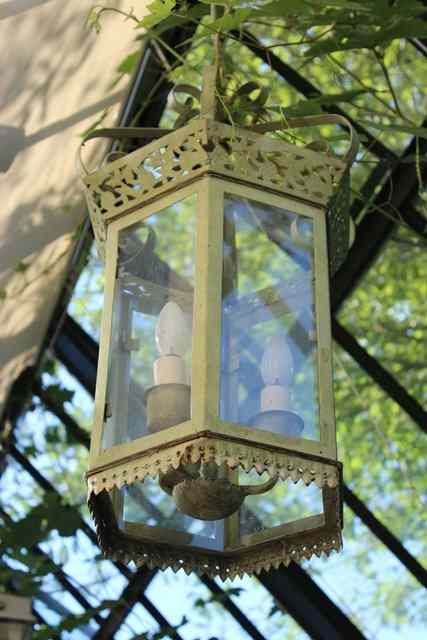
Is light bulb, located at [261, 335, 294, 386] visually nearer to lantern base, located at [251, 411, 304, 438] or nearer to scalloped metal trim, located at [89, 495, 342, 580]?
lantern base, located at [251, 411, 304, 438]

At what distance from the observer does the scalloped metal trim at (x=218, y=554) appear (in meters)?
1.64

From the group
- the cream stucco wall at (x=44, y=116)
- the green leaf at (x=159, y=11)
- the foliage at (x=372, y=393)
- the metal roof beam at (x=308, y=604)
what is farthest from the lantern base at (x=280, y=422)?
the metal roof beam at (x=308, y=604)

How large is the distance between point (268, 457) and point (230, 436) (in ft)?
0.17

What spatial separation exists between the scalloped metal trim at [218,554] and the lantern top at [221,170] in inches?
13.9

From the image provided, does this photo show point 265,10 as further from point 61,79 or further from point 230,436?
point 61,79

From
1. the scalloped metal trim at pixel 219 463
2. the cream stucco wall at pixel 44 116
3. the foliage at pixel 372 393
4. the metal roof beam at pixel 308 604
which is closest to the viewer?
the scalloped metal trim at pixel 219 463

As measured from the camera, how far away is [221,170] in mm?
1657

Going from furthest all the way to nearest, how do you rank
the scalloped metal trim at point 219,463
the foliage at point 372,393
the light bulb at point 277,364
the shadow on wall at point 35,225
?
the foliage at point 372,393
the shadow on wall at point 35,225
the light bulb at point 277,364
the scalloped metal trim at point 219,463

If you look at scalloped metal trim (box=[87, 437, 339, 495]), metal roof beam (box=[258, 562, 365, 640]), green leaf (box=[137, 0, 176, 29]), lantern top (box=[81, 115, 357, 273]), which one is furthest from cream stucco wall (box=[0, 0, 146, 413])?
scalloped metal trim (box=[87, 437, 339, 495])

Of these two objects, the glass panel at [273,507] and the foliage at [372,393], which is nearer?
the glass panel at [273,507]

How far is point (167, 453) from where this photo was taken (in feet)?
4.83

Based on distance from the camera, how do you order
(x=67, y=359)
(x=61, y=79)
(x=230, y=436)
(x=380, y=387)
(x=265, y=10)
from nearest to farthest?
(x=230, y=436) < (x=265, y=10) < (x=61, y=79) < (x=380, y=387) < (x=67, y=359)

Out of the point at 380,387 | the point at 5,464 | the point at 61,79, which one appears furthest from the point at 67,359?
the point at 61,79

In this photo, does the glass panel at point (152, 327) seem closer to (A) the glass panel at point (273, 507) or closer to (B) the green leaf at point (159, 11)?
(A) the glass panel at point (273, 507)
